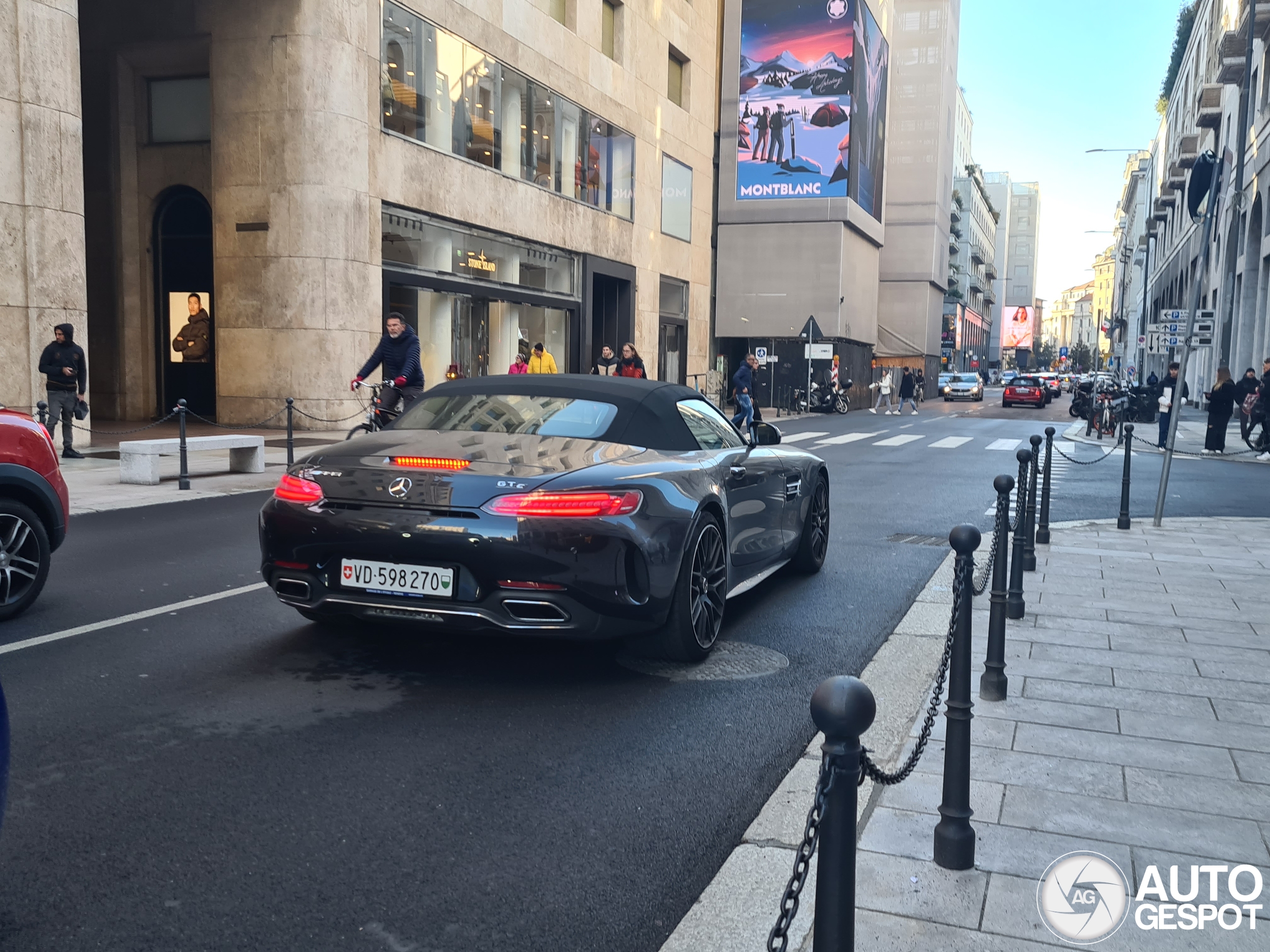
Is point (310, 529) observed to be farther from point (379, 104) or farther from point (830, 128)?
point (830, 128)

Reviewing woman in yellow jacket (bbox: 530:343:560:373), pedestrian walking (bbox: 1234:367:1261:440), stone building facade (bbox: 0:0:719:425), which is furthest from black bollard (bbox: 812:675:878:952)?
pedestrian walking (bbox: 1234:367:1261:440)

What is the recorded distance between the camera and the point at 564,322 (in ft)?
102

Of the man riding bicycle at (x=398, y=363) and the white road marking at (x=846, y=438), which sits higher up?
the man riding bicycle at (x=398, y=363)

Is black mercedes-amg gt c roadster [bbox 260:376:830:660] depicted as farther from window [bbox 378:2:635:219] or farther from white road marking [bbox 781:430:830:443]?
window [bbox 378:2:635:219]

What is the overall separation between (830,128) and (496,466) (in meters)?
44.1

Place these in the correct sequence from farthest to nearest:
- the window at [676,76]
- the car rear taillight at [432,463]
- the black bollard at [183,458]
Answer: the window at [676,76], the black bollard at [183,458], the car rear taillight at [432,463]

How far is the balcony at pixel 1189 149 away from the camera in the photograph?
53062 millimetres

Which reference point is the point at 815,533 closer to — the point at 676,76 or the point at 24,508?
the point at 24,508

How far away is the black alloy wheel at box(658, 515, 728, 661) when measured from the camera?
5.18 meters

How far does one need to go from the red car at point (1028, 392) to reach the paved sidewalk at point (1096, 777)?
43.6 meters

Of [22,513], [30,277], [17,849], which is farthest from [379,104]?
[17,849]

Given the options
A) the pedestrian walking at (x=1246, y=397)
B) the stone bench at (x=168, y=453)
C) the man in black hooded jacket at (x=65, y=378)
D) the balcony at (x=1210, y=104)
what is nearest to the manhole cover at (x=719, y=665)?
the stone bench at (x=168, y=453)

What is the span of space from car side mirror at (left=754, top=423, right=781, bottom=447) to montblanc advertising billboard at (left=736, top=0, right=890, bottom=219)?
41.7m

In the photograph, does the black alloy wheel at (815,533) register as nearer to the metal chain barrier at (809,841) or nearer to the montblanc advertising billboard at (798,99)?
the metal chain barrier at (809,841)
